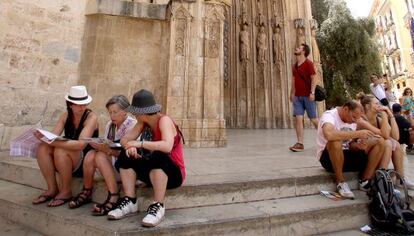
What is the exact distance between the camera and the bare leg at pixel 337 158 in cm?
289

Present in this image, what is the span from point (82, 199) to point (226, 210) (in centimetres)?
128

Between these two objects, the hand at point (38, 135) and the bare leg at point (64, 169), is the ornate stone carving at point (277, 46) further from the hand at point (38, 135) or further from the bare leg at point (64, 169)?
the hand at point (38, 135)

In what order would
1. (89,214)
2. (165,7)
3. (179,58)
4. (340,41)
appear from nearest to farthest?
(89,214) → (179,58) → (165,7) → (340,41)

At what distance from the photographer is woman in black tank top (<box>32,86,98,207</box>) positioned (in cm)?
255

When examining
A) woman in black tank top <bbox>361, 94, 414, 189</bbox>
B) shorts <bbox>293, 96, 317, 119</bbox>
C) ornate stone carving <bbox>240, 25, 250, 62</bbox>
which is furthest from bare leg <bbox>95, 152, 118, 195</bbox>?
ornate stone carving <bbox>240, 25, 250, 62</bbox>

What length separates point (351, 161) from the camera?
123 inches

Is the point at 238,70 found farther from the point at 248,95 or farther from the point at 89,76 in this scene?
the point at 89,76

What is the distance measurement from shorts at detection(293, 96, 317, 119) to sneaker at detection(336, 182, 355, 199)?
7.57ft

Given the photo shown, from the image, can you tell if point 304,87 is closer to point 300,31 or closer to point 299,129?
point 299,129

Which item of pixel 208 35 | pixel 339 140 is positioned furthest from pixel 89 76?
pixel 339 140

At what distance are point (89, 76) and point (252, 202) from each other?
4186mm

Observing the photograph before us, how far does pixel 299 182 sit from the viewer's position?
286 cm

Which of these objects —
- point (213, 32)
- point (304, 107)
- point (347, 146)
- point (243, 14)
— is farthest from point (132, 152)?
point (243, 14)

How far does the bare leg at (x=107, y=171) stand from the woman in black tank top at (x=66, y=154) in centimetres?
26
